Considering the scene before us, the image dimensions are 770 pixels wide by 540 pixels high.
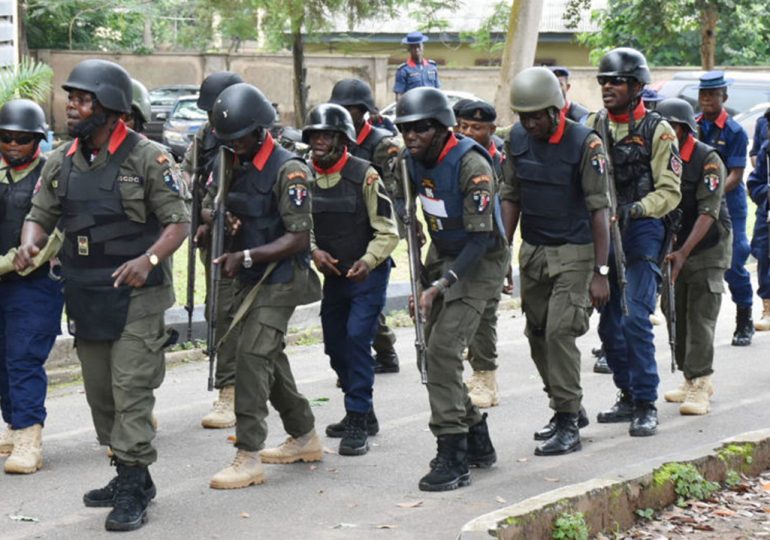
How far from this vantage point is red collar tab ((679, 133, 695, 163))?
8664mm

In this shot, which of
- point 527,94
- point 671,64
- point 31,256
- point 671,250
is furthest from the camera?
point 671,64

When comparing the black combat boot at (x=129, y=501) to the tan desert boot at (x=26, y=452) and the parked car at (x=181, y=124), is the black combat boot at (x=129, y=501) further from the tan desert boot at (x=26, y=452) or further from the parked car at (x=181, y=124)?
the parked car at (x=181, y=124)

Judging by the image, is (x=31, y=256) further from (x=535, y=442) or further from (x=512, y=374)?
(x=512, y=374)

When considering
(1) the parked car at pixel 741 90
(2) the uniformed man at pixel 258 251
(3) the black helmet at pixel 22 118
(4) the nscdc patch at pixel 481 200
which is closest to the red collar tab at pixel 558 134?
(4) the nscdc patch at pixel 481 200

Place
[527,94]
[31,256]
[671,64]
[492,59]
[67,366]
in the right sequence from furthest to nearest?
1. [492,59]
2. [671,64]
3. [67,366]
4. [527,94]
5. [31,256]

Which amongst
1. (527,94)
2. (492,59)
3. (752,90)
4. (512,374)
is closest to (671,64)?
(492,59)

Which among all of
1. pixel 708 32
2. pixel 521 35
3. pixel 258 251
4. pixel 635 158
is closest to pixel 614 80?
pixel 635 158

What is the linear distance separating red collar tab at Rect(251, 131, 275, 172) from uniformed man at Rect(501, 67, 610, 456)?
1281 millimetres

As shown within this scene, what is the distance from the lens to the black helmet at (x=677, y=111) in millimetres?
8633

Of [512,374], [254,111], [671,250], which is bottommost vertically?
[512,374]

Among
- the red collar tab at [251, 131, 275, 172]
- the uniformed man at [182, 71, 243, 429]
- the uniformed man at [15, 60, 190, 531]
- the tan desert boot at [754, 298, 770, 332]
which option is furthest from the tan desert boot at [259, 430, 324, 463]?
the tan desert boot at [754, 298, 770, 332]

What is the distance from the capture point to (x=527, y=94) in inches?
286

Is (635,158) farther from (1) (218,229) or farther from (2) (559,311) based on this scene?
(1) (218,229)

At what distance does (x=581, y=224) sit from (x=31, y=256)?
9.02 feet
